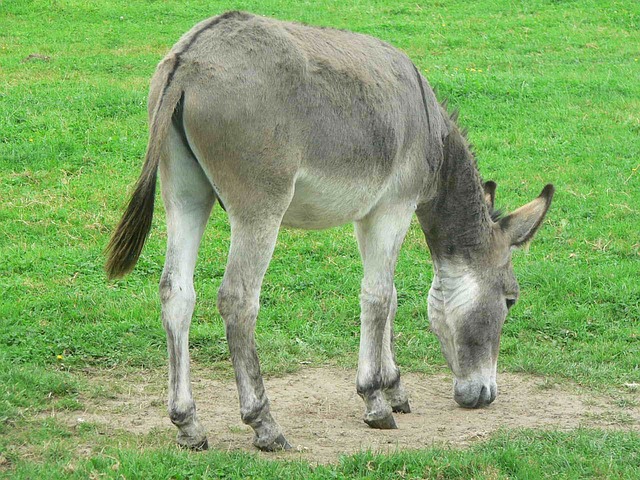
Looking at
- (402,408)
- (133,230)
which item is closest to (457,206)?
(402,408)

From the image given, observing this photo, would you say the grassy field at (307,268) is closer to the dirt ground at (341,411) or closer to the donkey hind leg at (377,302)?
the dirt ground at (341,411)

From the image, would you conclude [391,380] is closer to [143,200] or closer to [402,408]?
[402,408]

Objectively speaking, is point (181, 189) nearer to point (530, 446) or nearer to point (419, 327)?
point (530, 446)

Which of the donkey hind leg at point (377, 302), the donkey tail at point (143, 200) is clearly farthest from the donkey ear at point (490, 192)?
the donkey tail at point (143, 200)

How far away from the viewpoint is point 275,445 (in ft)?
16.8

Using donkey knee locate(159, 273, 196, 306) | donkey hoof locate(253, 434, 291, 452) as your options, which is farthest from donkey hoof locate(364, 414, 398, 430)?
donkey knee locate(159, 273, 196, 306)

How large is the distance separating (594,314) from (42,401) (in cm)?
430

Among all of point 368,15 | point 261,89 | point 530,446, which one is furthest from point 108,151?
point 368,15

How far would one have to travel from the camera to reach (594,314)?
303 inches

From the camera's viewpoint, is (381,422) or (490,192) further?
(490,192)

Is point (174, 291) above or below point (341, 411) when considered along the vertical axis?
above

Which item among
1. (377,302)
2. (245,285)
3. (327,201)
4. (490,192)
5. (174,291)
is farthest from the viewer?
(490,192)

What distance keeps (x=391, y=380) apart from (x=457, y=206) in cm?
119

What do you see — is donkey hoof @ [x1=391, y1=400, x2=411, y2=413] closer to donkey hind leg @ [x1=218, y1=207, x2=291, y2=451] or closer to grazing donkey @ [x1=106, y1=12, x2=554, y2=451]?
grazing donkey @ [x1=106, y1=12, x2=554, y2=451]
